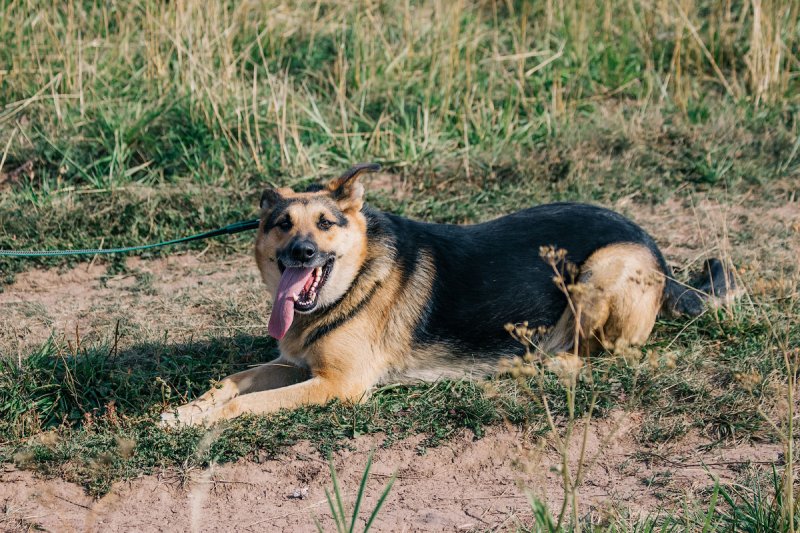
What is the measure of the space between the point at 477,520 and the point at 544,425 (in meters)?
0.89

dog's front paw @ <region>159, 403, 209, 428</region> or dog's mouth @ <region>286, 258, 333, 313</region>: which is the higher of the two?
dog's mouth @ <region>286, 258, 333, 313</region>

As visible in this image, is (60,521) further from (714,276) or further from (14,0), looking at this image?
(14,0)

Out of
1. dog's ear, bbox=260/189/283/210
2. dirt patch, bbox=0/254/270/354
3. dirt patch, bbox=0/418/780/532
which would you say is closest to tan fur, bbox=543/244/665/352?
dirt patch, bbox=0/418/780/532

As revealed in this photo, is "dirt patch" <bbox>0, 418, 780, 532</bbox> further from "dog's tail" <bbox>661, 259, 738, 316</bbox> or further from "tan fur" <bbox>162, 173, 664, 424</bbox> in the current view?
"dog's tail" <bbox>661, 259, 738, 316</bbox>

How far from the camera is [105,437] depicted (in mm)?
4496

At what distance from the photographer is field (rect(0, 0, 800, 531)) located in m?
4.17

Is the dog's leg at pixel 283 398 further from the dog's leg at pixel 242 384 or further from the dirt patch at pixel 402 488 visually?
the dirt patch at pixel 402 488

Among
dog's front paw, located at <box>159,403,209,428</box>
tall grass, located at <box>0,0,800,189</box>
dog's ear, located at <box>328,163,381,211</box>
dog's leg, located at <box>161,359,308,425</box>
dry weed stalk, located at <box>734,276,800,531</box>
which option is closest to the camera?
dry weed stalk, located at <box>734,276,800,531</box>

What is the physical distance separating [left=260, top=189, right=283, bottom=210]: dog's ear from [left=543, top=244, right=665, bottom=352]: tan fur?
1808mm

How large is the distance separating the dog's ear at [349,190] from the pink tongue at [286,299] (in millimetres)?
489

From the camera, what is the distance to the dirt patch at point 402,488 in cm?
397

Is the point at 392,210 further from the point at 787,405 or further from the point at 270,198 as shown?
the point at 787,405

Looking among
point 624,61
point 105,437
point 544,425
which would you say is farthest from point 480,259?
point 624,61

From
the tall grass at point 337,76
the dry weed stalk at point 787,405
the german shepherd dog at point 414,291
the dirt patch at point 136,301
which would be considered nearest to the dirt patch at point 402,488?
the dry weed stalk at point 787,405
